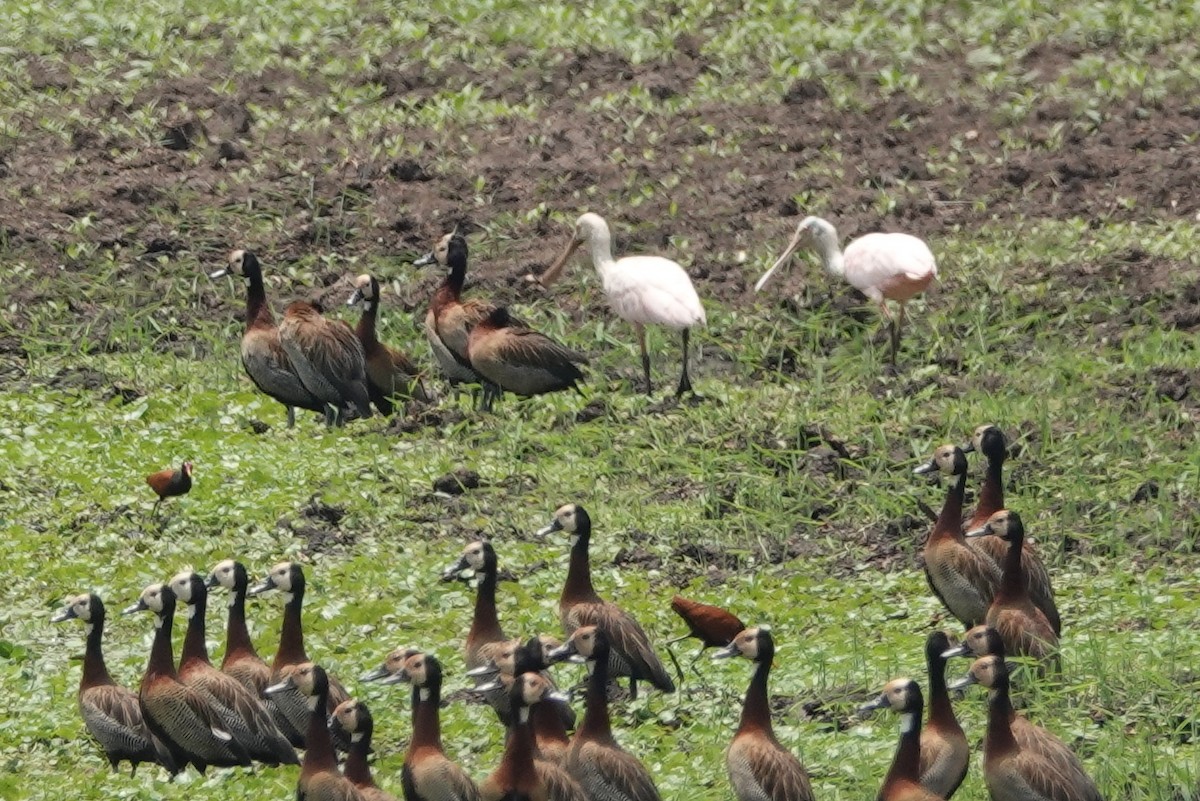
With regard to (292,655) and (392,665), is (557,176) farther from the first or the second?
(392,665)

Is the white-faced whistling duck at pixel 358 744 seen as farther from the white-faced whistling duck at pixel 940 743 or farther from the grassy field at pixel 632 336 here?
the white-faced whistling duck at pixel 940 743

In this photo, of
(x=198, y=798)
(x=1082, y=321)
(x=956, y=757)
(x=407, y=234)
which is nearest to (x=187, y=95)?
(x=407, y=234)

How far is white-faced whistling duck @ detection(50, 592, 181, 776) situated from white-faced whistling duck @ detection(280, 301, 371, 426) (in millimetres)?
3613

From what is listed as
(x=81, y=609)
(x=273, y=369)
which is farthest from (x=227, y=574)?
(x=273, y=369)

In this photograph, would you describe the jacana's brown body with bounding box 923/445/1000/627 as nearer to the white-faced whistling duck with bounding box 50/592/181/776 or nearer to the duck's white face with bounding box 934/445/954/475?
the duck's white face with bounding box 934/445/954/475

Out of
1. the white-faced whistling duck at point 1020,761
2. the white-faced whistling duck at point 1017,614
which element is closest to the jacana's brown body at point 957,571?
the white-faced whistling duck at point 1017,614

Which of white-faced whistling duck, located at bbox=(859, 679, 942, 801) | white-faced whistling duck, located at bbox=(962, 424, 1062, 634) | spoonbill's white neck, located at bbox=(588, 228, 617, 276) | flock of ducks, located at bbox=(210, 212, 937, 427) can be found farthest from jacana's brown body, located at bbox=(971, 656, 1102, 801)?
spoonbill's white neck, located at bbox=(588, 228, 617, 276)

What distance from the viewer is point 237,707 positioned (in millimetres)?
9375

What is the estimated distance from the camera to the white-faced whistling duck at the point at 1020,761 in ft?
26.3

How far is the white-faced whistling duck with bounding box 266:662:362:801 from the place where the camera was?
8398 millimetres

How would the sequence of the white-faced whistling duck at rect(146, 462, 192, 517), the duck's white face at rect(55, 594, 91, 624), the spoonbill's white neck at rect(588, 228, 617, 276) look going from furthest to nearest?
the spoonbill's white neck at rect(588, 228, 617, 276)
the white-faced whistling duck at rect(146, 462, 192, 517)
the duck's white face at rect(55, 594, 91, 624)

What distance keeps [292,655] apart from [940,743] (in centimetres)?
262

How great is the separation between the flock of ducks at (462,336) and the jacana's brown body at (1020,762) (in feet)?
17.5

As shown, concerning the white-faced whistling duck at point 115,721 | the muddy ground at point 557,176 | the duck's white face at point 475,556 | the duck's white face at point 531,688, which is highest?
the muddy ground at point 557,176
